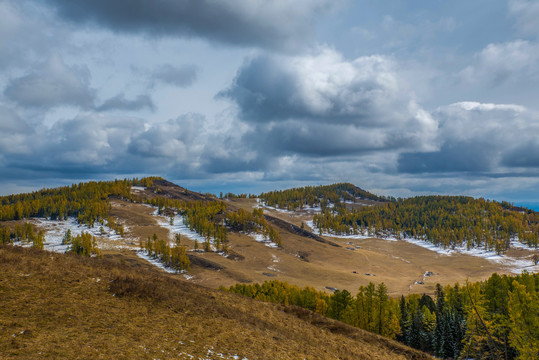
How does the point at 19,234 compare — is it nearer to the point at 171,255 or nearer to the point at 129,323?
the point at 171,255

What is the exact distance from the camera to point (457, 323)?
5538 cm

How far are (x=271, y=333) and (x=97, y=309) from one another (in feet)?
44.1

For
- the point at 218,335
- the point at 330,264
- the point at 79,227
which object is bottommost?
the point at 330,264

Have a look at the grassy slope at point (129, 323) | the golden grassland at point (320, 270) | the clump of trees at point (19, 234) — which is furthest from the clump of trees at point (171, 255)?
the grassy slope at point (129, 323)

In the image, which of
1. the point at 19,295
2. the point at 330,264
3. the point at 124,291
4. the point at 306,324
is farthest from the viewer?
the point at 330,264

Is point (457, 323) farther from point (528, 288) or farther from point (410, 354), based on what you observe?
point (410, 354)

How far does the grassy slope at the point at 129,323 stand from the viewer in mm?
15469

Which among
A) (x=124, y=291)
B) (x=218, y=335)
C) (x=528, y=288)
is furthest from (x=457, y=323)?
(x=124, y=291)

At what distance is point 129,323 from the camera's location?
19.0 meters

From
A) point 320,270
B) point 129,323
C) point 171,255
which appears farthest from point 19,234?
point 129,323

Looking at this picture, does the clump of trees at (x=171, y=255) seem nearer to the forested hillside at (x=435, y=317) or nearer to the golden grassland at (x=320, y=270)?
the golden grassland at (x=320, y=270)

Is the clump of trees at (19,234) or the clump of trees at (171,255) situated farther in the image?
the clump of trees at (19,234)

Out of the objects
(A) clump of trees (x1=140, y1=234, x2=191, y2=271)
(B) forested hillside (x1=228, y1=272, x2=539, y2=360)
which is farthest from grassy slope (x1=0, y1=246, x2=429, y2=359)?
(A) clump of trees (x1=140, y1=234, x2=191, y2=271)

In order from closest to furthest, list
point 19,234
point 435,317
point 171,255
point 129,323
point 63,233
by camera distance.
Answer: point 129,323, point 435,317, point 171,255, point 19,234, point 63,233
